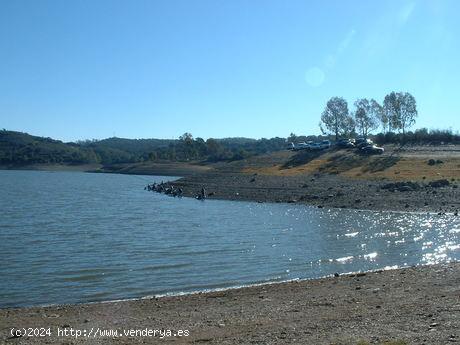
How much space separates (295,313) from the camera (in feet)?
45.4

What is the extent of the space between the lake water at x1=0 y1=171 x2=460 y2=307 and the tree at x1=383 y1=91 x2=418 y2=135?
60108mm

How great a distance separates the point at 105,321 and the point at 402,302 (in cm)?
772

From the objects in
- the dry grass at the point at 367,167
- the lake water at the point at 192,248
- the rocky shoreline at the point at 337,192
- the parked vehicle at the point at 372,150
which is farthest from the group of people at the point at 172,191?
the parked vehicle at the point at 372,150

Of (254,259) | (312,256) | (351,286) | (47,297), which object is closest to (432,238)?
(312,256)

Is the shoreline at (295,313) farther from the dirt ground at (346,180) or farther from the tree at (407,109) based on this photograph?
the tree at (407,109)

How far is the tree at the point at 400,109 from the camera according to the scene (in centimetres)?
10081

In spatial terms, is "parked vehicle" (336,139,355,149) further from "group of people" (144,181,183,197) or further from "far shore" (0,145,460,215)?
"group of people" (144,181,183,197)

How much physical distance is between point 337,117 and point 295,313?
100221 mm

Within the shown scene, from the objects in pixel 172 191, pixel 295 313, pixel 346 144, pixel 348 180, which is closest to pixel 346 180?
pixel 348 180

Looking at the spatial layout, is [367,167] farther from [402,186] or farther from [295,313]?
[295,313]

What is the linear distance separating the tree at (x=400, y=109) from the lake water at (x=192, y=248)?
60108mm

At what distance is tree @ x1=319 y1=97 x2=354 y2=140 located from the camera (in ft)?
360

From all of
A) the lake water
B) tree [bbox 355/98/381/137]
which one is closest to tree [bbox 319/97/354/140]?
tree [bbox 355/98/381/137]

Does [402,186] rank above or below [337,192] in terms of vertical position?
above
